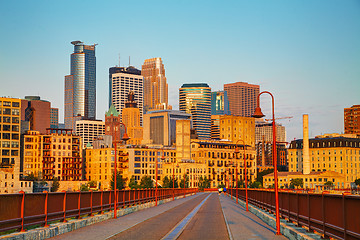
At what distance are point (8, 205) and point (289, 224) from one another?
14588 millimetres

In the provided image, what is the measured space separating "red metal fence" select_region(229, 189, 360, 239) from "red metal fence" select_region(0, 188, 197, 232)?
39.1ft

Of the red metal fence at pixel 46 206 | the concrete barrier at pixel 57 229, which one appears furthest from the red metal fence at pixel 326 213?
the red metal fence at pixel 46 206

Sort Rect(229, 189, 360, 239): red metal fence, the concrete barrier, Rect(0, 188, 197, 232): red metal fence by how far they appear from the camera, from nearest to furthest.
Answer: Rect(229, 189, 360, 239): red metal fence → the concrete barrier → Rect(0, 188, 197, 232): red metal fence

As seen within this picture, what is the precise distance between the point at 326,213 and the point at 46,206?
13.2m

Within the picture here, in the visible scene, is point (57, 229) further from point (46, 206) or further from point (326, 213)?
point (326, 213)

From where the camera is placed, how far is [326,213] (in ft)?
69.3

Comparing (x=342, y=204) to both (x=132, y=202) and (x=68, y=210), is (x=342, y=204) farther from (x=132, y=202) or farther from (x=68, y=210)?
(x=132, y=202)

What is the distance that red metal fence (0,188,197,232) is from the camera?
22344 millimetres

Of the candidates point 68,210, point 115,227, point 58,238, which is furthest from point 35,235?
point 115,227

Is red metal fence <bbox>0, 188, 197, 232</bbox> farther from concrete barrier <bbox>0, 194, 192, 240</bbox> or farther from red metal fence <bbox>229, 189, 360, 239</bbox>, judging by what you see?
red metal fence <bbox>229, 189, 360, 239</bbox>

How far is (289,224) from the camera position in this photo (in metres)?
29.8

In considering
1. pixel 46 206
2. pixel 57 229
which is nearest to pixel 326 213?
pixel 57 229

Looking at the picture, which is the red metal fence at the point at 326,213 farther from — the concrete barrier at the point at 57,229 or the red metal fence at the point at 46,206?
the red metal fence at the point at 46,206

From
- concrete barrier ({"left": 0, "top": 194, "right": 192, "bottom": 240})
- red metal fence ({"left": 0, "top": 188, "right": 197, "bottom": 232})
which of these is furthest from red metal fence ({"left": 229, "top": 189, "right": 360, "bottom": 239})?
red metal fence ({"left": 0, "top": 188, "right": 197, "bottom": 232})
